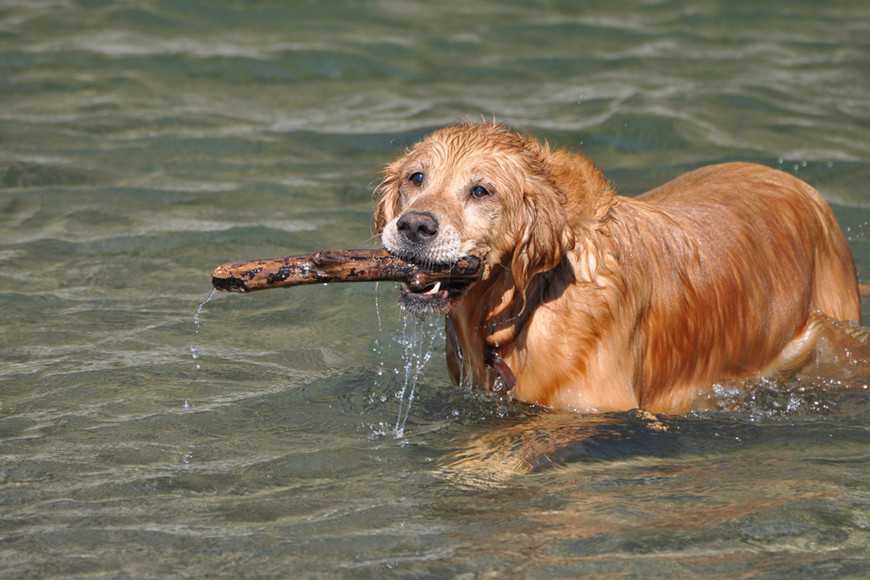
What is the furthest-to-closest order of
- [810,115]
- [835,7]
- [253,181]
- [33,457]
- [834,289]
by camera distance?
[835,7], [810,115], [253,181], [834,289], [33,457]

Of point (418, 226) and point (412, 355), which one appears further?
point (412, 355)

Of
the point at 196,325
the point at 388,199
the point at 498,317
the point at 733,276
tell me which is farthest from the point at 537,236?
the point at 196,325

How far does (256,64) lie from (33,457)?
8.39 meters

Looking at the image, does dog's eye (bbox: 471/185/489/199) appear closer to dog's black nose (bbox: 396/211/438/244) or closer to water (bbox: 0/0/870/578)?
dog's black nose (bbox: 396/211/438/244)

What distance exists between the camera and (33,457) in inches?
286

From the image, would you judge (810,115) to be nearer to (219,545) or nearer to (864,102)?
(864,102)

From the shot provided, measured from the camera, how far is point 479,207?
24.4 ft

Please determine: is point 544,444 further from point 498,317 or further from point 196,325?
point 196,325

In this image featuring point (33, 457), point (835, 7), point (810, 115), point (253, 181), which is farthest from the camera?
point (835, 7)

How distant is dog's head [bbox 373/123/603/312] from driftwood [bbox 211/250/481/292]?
7 cm

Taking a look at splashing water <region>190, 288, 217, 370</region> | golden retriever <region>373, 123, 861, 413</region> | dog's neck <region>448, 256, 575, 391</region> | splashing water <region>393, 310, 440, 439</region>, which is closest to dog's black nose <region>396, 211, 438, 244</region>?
golden retriever <region>373, 123, 861, 413</region>

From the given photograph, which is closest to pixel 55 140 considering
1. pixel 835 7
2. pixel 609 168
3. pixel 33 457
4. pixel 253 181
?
pixel 253 181

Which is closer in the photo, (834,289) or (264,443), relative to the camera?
(264,443)

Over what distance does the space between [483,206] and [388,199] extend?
2.16 ft
